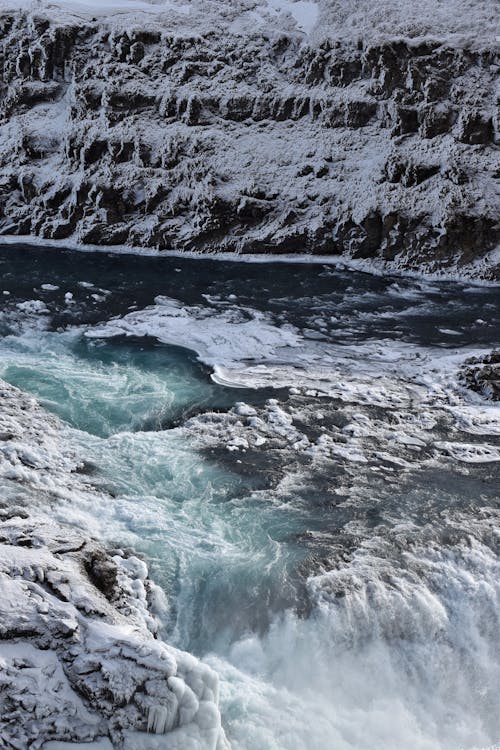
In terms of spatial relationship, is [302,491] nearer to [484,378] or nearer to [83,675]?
[83,675]

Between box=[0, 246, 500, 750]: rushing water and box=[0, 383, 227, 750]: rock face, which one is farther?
box=[0, 246, 500, 750]: rushing water

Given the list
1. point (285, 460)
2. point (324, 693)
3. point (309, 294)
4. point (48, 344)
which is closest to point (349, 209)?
point (309, 294)

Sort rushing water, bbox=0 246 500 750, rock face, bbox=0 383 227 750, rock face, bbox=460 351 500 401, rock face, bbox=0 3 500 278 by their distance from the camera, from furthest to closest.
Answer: rock face, bbox=0 3 500 278 → rock face, bbox=460 351 500 401 → rushing water, bbox=0 246 500 750 → rock face, bbox=0 383 227 750

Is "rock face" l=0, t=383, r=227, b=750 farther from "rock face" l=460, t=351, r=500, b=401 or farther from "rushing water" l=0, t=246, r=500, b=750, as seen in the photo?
"rock face" l=460, t=351, r=500, b=401

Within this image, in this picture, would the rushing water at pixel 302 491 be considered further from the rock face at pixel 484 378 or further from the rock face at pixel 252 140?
the rock face at pixel 252 140

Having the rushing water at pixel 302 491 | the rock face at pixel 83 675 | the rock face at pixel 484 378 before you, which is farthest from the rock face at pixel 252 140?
the rock face at pixel 83 675

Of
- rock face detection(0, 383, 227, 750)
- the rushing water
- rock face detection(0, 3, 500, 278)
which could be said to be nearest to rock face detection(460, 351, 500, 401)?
the rushing water
